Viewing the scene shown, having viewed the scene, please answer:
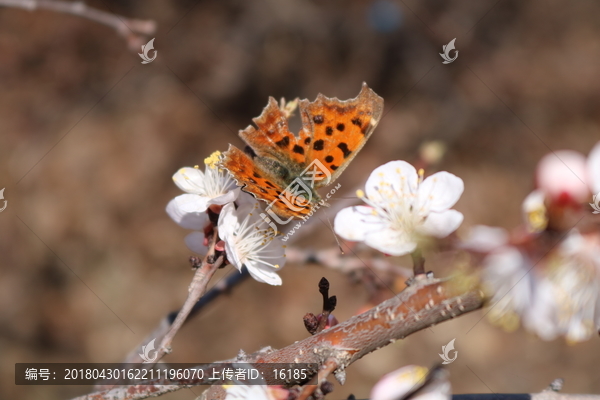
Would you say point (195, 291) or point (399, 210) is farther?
point (399, 210)

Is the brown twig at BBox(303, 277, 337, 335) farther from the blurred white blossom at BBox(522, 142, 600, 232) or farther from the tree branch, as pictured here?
the blurred white blossom at BBox(522, 142, 600, 232)

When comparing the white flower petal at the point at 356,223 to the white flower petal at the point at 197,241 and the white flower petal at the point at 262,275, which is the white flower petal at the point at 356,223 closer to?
the white flower petal at the point at 262,275

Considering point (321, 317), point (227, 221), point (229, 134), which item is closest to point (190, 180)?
point (227, 221)

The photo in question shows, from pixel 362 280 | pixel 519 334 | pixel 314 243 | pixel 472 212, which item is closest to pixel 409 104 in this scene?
pixel 472 212

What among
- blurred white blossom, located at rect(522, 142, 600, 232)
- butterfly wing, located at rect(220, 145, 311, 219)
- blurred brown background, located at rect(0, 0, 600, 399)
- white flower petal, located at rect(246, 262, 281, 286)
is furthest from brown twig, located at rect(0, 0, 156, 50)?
blurred brown background, located at rect(0, 0, 600, 399)

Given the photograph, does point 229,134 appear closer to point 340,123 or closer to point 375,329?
point 340,123
